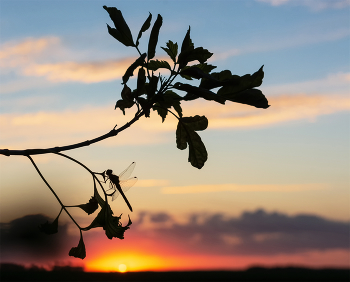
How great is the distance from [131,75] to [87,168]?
765 millimetres

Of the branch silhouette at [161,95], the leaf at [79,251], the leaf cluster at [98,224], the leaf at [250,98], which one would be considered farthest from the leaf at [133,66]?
the leaf at [79,251]

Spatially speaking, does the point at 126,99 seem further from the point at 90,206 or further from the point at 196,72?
the point at 90,206

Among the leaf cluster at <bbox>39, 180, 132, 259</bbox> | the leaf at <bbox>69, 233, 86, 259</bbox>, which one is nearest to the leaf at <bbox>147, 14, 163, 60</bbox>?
the leaf cluster at <bbox>39, 180, 132, 259</bbox>

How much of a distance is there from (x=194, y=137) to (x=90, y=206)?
1.07 meters

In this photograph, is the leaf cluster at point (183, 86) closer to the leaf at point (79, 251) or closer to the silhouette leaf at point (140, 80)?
the silhouette leaf at point (140, 80)

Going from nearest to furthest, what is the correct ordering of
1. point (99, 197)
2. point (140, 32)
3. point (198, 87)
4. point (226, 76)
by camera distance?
point (198, 87), point (226, 76), point (140, 32), point (99, 197)

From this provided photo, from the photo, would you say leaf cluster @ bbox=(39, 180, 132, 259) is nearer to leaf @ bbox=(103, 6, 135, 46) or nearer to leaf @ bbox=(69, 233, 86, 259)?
leaf @ bbox=(69, 233, 86, 259)

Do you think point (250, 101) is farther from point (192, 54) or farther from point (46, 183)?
point (46, 183)

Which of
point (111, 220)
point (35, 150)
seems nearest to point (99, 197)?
point (111, 220)

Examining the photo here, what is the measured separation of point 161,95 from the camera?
2.85 m

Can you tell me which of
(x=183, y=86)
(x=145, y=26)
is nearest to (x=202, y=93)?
(x=183, y=86)

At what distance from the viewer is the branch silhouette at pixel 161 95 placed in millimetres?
2818

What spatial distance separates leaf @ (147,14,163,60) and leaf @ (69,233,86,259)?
5.57ft

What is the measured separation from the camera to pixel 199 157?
11.0 ft
